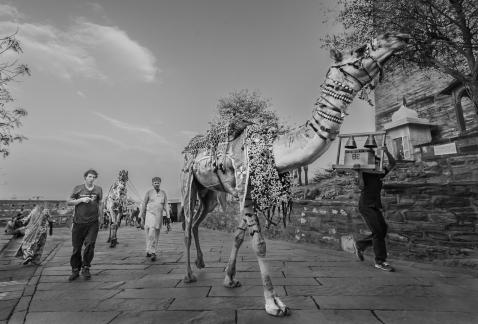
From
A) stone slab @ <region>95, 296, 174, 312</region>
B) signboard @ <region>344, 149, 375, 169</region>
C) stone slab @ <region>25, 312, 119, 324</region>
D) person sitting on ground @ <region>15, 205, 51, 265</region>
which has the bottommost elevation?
stone slab @ <region>25, 312, 119, 324</region>

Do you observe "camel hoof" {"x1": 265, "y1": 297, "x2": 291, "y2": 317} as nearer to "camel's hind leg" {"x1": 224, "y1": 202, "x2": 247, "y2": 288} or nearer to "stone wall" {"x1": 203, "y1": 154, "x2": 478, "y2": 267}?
"camel's hind leg" {"x1": 224, "y1": 202, "x2": 247, "y2": 288}

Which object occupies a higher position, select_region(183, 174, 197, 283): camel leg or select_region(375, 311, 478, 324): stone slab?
select_region(183, 174, 197, 283): camel leg

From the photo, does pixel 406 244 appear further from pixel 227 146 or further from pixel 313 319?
pixel 227 146

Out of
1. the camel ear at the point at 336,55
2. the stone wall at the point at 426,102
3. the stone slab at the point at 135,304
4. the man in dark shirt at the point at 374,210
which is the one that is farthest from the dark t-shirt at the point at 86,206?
the stone wall at the point at 426,102

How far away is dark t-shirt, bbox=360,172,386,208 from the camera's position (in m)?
5.13

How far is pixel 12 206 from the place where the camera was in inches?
860

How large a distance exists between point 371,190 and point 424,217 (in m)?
1.21

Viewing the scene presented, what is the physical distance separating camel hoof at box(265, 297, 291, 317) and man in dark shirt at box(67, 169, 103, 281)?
3.42 metres

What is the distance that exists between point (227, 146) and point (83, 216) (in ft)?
10.0

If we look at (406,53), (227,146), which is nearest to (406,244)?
(227,146)

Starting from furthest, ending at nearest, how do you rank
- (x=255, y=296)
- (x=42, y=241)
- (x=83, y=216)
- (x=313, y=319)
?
1. (x=42, y=241)
2. (x=83, y=216)
3. (x=255, y=296)
4. (x=313, y=319)

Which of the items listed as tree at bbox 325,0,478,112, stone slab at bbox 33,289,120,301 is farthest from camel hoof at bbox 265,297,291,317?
tree at bbox 325,0,478,112

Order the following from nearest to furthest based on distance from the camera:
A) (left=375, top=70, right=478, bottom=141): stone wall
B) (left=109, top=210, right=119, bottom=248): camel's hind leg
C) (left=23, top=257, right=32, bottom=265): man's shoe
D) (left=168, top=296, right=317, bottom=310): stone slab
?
(left=168, top=296, right=317, bottom=310): stone slab
(left=23, top=257, right=32, bottom=265): man's shoe
(left=109, top=210, right=119, bottom=248): camel's hind leg
(left=375, top=70, right=478, bottom=141): stone wall

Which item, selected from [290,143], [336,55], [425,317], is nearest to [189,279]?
[290,143]
